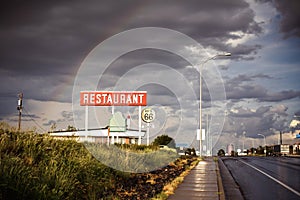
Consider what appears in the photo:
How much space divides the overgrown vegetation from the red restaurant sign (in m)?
29.6

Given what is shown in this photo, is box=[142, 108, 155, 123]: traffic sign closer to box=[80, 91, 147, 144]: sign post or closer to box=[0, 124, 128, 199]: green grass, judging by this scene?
box=[80, 91, 147, 144]: sign post

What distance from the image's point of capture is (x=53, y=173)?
8.91 m

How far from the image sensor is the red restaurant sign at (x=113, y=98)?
4411cm

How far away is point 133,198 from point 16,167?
4.06m

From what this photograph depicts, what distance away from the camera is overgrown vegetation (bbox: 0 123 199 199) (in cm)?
774

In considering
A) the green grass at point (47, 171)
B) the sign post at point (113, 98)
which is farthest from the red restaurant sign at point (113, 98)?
the green grass at point (47, 171)

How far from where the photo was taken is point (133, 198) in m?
11.1

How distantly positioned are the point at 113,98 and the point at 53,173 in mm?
35440

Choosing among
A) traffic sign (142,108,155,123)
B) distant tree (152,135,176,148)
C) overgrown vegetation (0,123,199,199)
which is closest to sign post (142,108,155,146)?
traffic sign (142,108,155,123)

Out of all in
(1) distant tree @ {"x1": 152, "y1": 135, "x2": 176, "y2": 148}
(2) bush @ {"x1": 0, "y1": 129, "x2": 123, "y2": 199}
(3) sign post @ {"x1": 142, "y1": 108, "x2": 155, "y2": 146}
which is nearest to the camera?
(2) bush @ {"x1": 0, "y1": 129, "x2": 123, "y2": 199}

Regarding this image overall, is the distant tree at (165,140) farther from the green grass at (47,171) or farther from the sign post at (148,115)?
the green grass at (47,171)

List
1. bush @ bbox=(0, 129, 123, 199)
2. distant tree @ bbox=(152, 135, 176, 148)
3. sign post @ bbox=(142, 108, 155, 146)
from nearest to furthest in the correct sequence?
bush @ bbox=(0, 129, 123, 199) → sign post @ bbox=(142, 108, 155, 146) → distant tree @ bbox=(152, 135, 176, 148)

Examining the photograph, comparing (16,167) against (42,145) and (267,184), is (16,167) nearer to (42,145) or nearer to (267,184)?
(42,145)

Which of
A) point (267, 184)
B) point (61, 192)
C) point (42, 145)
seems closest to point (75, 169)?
point (42, 145)
